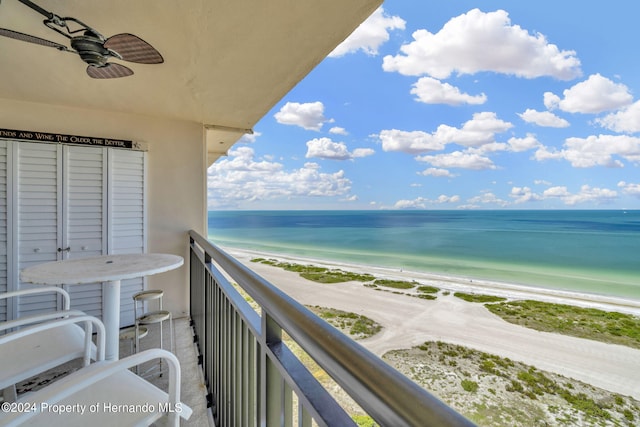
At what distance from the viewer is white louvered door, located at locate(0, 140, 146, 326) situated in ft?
8.60

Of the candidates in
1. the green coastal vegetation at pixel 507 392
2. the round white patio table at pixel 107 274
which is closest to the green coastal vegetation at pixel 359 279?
the green coastal vegetation at pixel 507 392

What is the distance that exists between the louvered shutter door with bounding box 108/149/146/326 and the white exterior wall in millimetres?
102

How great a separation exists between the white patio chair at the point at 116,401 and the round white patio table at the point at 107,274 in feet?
2.17

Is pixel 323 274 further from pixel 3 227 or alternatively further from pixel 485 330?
pixel 3 227

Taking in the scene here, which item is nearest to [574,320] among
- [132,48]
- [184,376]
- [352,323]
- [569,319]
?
[569,319]

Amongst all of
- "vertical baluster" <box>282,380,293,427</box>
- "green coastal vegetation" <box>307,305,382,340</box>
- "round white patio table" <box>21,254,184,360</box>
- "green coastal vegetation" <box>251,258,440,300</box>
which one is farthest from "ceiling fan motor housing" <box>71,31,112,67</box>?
"green coastal vegetation" <box>251,258,440,300</box>

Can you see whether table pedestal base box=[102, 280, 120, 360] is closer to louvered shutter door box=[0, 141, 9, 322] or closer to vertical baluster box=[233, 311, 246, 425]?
vertical baluster box=[233, 311, 246, 425]

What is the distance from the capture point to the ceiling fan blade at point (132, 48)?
1.52 meters

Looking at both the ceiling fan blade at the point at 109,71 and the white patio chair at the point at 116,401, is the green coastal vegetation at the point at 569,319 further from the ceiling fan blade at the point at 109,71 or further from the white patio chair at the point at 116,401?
the ceiling fan blade at the point at 109,71

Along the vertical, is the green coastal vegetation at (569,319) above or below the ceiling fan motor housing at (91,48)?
below

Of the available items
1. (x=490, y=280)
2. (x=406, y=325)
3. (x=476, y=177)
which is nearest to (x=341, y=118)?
(x=476, y=177)

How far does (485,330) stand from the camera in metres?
8.84

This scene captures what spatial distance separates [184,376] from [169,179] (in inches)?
84.6

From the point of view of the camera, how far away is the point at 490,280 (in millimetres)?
15477
